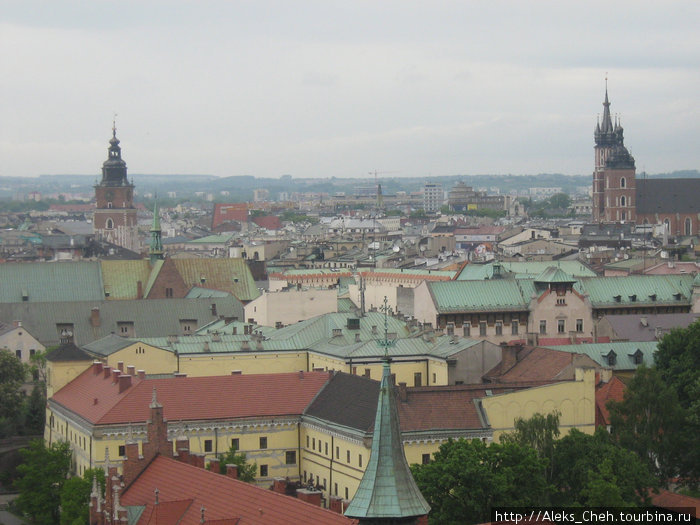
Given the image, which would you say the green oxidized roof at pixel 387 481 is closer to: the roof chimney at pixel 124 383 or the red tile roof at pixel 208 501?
the red tile roof at pixel 208 501

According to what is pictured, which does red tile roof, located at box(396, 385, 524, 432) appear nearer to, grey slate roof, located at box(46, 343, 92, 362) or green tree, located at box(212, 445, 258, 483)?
green tree, located at box(212, 445, 258, 483)

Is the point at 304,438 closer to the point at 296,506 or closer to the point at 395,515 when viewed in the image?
the point at 296,506

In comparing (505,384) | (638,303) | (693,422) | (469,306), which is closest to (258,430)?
(505,384)

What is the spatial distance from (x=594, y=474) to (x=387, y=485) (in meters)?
24.4

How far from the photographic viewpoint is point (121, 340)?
92688mm

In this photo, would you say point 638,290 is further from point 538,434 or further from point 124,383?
point 538,434

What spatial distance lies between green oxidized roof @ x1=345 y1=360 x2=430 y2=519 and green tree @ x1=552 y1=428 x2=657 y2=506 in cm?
2136

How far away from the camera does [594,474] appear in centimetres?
Result: 5772

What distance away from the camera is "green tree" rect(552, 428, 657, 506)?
56.1 m

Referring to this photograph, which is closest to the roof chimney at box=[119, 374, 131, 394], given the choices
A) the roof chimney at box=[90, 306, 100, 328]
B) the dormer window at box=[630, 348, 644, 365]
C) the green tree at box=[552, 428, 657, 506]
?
the green tree at box=[552, 428, 657, 506]

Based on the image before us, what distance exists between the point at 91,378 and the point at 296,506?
3577cm

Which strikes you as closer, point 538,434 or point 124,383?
point 538,434

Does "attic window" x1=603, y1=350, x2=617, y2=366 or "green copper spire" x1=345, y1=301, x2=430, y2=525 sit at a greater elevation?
"green copper spire" x1=345, y1=301, x2=430, y2=525

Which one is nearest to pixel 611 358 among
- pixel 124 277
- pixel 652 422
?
pixel 652 422
